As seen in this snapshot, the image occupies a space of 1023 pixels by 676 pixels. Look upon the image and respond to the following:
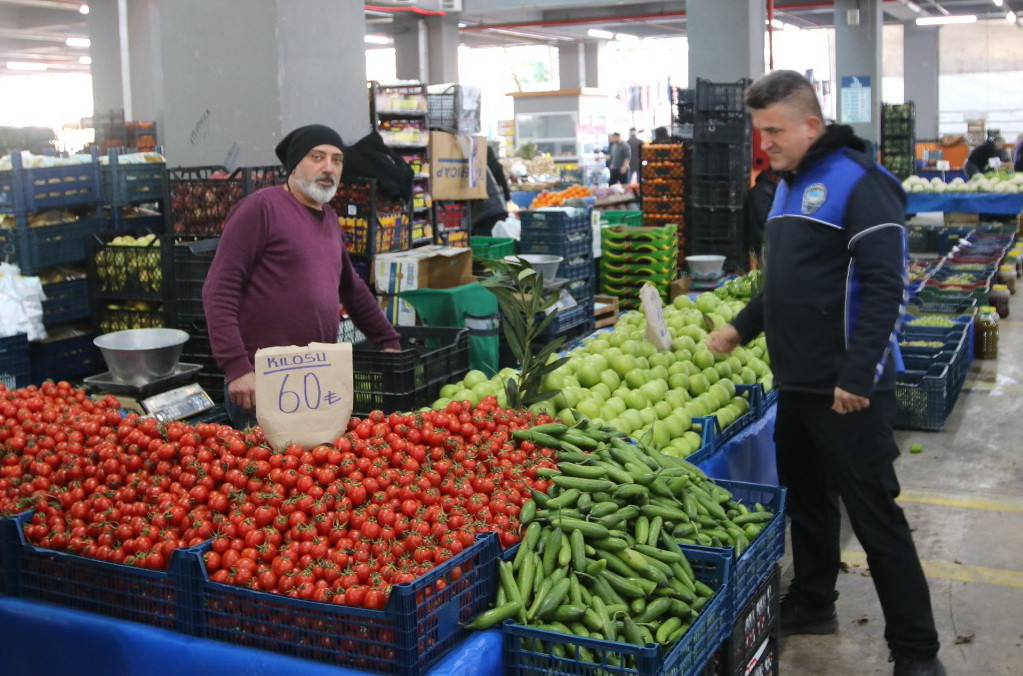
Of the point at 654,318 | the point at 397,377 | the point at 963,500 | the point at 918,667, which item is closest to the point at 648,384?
the point at 654,318

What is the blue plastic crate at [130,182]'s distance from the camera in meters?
7.17

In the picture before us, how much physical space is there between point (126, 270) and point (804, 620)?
4.45m

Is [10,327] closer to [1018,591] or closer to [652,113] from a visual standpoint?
[1018,591]

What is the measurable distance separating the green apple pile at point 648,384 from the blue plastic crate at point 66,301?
326 centimetres

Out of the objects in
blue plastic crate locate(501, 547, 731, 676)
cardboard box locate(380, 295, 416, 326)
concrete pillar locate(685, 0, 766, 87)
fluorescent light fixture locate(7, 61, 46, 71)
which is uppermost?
fluorescent light fixture locate(7, 61, 46, 71)

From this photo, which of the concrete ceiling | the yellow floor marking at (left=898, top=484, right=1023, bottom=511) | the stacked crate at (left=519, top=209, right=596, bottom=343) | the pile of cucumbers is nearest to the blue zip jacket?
the pile of cucumbers

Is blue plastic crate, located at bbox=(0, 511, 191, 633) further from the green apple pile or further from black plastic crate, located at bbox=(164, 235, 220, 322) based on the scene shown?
black plastic crate, located at bbox=(164, 235, 220, 322)

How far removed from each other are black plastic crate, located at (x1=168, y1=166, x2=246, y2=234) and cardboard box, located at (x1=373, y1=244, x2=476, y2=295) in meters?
1.10

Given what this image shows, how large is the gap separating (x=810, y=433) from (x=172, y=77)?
4.62 meters

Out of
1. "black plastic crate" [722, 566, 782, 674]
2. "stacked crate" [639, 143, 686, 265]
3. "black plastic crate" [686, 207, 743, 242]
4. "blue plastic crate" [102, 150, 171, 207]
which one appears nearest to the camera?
"black plastic crate" [722, 566, 782, 674]

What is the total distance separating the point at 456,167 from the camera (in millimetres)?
9773

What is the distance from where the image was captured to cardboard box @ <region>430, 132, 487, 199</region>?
964cm

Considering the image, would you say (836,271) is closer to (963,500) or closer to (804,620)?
(804,620)

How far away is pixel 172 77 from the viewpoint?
6406 mm
